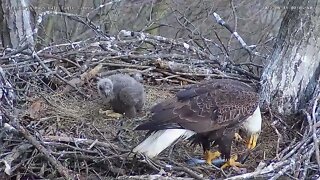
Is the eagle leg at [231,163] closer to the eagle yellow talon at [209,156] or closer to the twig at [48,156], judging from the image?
the eagle yellow talon at [209,156]

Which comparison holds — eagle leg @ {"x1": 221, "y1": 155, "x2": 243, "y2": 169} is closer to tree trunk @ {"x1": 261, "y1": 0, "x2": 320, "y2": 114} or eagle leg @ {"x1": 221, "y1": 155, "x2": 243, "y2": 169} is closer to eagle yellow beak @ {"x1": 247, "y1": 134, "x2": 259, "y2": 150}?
eagle yellow beak @ {"x1": 247, "y1": 134, "x2": 259, "y2": 150}

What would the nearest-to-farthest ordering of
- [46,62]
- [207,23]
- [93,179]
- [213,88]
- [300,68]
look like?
[93,179] < [213,88] < [300,68] < [46,62] < [207,23]

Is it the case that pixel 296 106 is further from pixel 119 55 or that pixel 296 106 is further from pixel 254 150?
pixel 119 55

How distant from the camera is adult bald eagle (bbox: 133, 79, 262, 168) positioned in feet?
11.9

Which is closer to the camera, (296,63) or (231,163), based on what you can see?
(231,163)

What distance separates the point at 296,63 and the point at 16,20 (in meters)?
2.29

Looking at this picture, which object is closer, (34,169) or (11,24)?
(34,169)

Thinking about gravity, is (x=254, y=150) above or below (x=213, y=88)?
below

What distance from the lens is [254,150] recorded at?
13.7 feet

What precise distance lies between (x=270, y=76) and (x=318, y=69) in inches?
13.8

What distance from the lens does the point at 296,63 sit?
463cm

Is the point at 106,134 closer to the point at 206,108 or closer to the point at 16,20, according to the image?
the point at 206,108

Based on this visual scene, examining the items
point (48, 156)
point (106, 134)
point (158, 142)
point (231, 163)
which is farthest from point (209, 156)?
point (48, 156)

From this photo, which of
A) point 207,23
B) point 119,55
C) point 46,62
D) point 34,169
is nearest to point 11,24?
point 46,62
